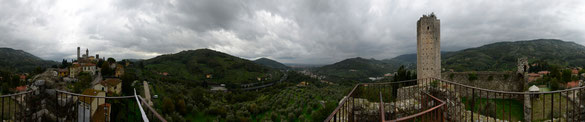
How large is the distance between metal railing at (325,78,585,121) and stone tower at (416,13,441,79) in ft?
13.2

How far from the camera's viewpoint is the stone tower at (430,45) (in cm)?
1543

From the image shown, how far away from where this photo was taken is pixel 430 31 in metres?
15.5

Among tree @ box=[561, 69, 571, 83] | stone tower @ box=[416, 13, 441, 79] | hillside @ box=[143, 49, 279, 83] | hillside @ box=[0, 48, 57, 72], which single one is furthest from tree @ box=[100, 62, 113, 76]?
tree @ box=[561, 69, 571, 83]

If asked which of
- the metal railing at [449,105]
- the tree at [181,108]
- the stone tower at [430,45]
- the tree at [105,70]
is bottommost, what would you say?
the tree at [181,108]

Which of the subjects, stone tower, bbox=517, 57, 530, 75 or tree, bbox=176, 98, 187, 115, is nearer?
stone tower, bbox=517, 57, 530, 75

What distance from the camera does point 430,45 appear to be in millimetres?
15523

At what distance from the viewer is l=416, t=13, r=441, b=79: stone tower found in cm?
1543

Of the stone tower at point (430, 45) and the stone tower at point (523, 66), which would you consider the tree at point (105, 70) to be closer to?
the stone tower at point (430, 45)

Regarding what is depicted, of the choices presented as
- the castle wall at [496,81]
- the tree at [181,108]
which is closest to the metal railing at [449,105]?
the castle wall at [496,81]

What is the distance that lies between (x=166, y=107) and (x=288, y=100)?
444 inches

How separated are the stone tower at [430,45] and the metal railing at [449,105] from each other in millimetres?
4026

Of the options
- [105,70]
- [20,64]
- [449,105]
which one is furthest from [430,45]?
[20,64]

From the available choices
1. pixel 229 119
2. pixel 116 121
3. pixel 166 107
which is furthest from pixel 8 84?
pixel 229 119

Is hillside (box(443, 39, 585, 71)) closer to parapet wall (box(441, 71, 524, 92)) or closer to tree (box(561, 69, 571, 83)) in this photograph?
tree (box(561, 69, 571, 83))
